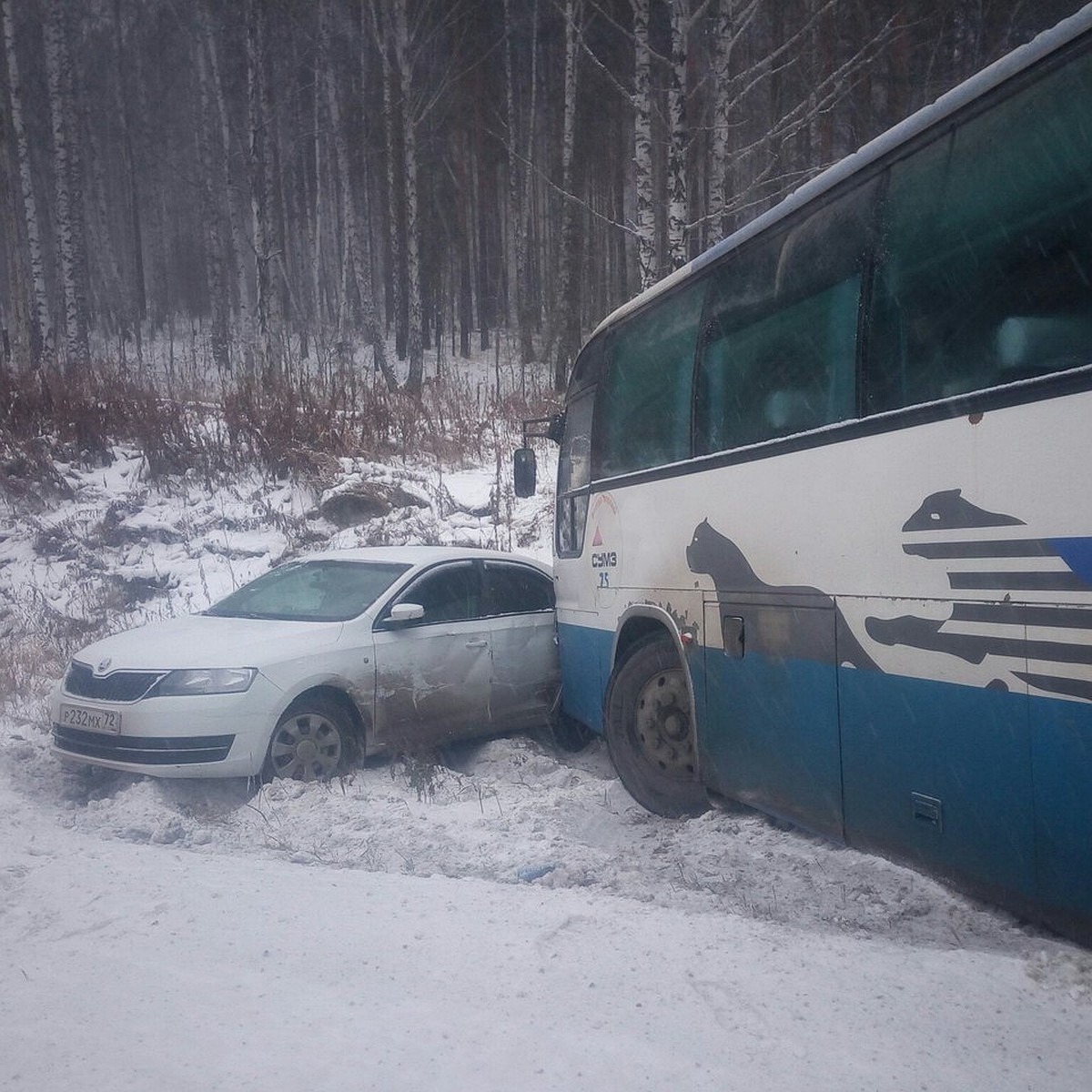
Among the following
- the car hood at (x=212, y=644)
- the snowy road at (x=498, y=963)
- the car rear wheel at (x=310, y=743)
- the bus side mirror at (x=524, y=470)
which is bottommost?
the snowy road at (x=498, y=963)

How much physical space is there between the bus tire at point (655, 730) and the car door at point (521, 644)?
133cm

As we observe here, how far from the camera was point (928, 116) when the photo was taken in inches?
151

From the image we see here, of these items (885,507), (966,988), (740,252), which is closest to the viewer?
(966,988)

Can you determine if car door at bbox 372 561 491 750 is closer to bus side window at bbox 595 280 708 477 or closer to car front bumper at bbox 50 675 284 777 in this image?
car front bumper at bbox 50 675 284 777

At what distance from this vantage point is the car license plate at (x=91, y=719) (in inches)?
233

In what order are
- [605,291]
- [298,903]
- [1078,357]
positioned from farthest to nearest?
[605,291], [298,903], [1078,357]

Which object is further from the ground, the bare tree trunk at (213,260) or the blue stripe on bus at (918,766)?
the bare tree trunk at (213,260)

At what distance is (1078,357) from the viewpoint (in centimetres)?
306

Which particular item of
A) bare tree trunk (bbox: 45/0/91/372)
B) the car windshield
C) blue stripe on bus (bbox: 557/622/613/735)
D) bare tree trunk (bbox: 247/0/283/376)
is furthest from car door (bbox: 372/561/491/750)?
bare tree trunk (bbox: 45/0/91/372)

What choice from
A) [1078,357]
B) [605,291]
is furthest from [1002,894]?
[605,291]

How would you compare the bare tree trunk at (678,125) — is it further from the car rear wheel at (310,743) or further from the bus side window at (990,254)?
the bus side window at (990,254)

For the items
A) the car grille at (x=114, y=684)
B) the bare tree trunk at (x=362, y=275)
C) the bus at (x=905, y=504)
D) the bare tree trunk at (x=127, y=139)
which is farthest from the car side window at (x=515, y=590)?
the bare tree trunk at (x=127, y=139)

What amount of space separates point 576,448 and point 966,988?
4894 millimetres

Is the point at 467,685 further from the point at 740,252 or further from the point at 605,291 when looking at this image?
the point at 605,291
